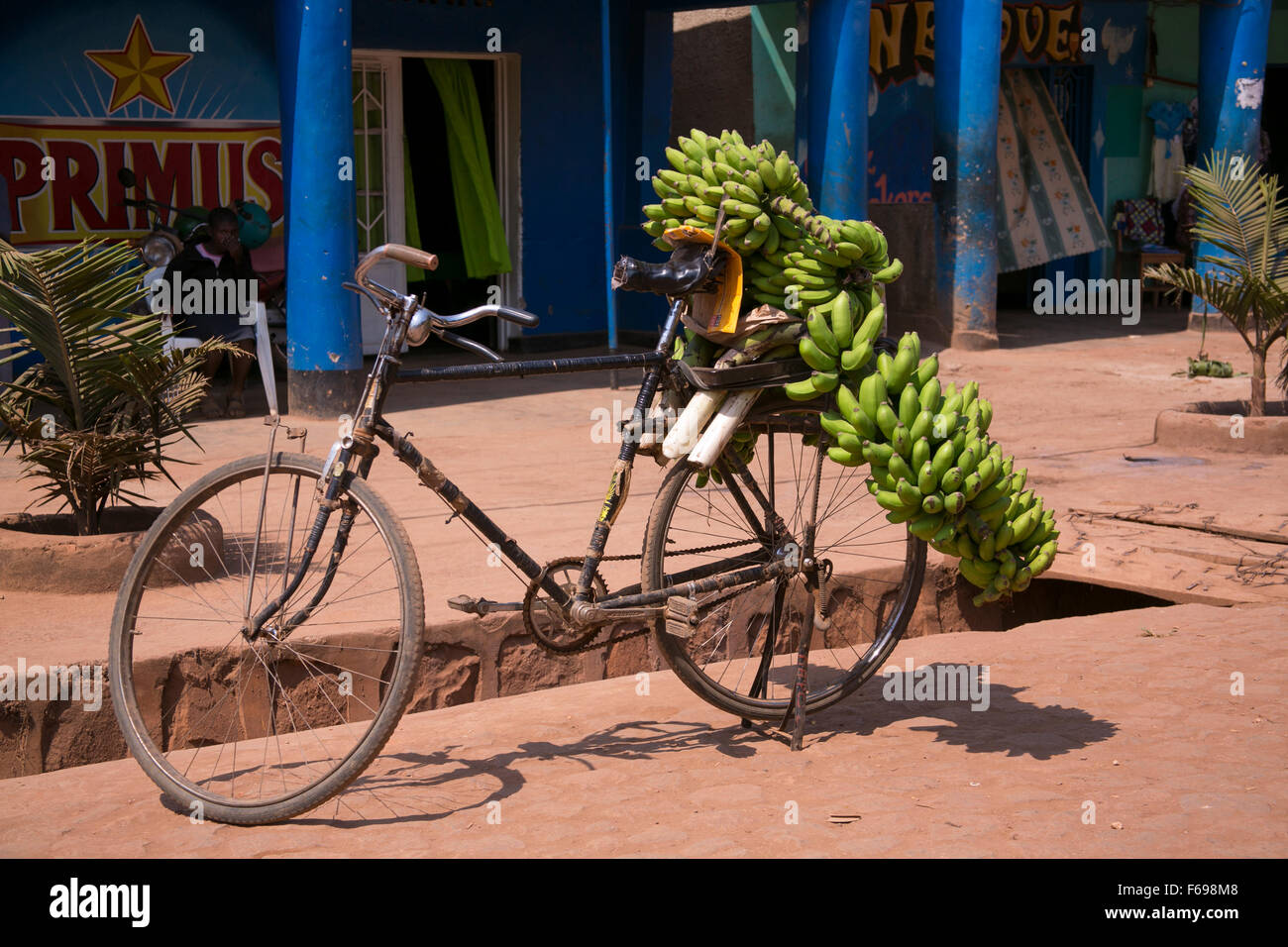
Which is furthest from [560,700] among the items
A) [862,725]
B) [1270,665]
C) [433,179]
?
[433,179]

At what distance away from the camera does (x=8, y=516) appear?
557 centimetres

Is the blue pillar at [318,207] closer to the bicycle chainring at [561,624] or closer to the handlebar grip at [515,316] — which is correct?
the bicycle chainring at [561,624]

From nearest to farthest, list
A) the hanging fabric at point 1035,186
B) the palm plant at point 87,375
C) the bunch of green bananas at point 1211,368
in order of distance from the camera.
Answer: the palm plant at point 87,375
the bunch of green bananas at point 1211,368
the hanging fabric at point 1035,186

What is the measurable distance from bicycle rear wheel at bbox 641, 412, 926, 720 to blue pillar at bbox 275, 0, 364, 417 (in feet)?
11.5

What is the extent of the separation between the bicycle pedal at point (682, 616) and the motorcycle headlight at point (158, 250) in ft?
22.4

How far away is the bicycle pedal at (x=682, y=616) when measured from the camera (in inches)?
144

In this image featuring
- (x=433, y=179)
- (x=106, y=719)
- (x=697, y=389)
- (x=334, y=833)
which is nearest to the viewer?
(x=334, y=833)

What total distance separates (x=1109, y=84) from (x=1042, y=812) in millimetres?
14951

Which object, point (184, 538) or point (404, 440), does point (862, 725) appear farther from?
point (184, 538)

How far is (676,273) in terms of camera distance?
3.78 meters

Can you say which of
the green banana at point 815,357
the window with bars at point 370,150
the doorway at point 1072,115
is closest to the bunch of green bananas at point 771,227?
the green banana at point 815,357

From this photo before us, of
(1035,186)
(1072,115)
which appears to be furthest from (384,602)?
(1072,115)

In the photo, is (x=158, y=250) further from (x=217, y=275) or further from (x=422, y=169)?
(x=422, y=169)

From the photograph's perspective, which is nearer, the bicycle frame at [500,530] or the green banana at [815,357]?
the bicycle frame at [500,530]
